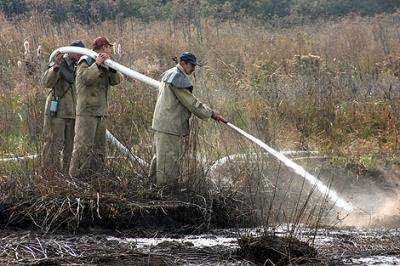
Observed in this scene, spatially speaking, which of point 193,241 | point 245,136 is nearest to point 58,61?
point 245,136

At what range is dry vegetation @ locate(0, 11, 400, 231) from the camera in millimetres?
8633

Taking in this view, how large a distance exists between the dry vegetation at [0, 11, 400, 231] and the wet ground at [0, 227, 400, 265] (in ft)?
1.20

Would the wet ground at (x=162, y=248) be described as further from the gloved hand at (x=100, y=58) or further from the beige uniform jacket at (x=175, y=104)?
the gloved hand at (x=100, y=58)

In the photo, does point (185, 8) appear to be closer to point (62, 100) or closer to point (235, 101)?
point (235, 101)

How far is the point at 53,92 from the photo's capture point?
10242 mm

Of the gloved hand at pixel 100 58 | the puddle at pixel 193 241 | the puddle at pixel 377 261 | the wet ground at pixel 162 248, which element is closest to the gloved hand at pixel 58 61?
the gloved hand at pixel 100 58

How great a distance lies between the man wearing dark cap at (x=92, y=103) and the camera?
30.9 ft

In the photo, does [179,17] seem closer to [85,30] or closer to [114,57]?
[85,30]

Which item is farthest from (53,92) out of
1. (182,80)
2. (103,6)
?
(103,6)

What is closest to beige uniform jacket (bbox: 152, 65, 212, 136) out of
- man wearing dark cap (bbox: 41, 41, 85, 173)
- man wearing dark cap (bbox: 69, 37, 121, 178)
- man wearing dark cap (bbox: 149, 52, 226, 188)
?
man wearing dark cap (bbox: 149, 52, 226, 188)

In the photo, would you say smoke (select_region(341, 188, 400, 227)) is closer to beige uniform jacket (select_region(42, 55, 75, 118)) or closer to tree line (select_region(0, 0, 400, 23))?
beige uniform jacket (select_region(42, 55, 75, 118))

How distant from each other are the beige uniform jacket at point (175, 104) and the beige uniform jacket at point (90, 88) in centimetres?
96

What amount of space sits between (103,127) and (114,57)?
18.5 ft

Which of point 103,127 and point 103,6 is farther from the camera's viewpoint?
point 103,6
